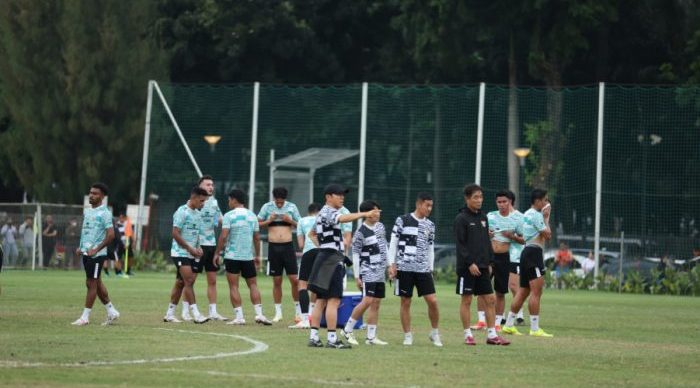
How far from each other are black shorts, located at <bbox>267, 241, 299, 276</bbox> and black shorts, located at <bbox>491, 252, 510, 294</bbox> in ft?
10.9

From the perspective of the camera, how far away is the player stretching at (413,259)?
18.7 meters

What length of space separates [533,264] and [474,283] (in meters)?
2.70

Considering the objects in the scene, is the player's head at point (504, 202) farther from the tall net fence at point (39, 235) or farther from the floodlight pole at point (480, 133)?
the tall net fence at point (39, 235)

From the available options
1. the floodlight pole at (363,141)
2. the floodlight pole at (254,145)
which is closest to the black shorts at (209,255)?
the floodlight pole at (363,141)

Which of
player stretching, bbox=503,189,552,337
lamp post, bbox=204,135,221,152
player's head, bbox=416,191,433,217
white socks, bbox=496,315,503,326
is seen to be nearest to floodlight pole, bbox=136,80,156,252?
lamp post, bbox=204,135,221,152

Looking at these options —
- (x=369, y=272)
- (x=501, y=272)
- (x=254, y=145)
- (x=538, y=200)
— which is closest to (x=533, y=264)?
(x=501, y=272)

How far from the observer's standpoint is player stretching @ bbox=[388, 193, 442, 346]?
18656 mm

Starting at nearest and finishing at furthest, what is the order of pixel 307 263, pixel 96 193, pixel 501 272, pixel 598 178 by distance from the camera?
pixel 96 193 < pixel 307 263 < pixel 501 272 < pixel 598 178

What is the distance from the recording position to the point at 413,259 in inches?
737

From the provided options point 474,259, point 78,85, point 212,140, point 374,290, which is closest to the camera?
point 374,290

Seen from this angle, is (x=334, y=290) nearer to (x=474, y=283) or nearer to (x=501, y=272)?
(x=474, y=283)

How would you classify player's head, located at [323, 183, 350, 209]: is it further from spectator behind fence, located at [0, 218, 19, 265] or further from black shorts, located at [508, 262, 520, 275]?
spectator behind fence, located at [0, 218, 19, 265]

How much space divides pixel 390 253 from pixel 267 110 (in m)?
31.1

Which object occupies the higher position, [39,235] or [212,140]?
[212,140]
